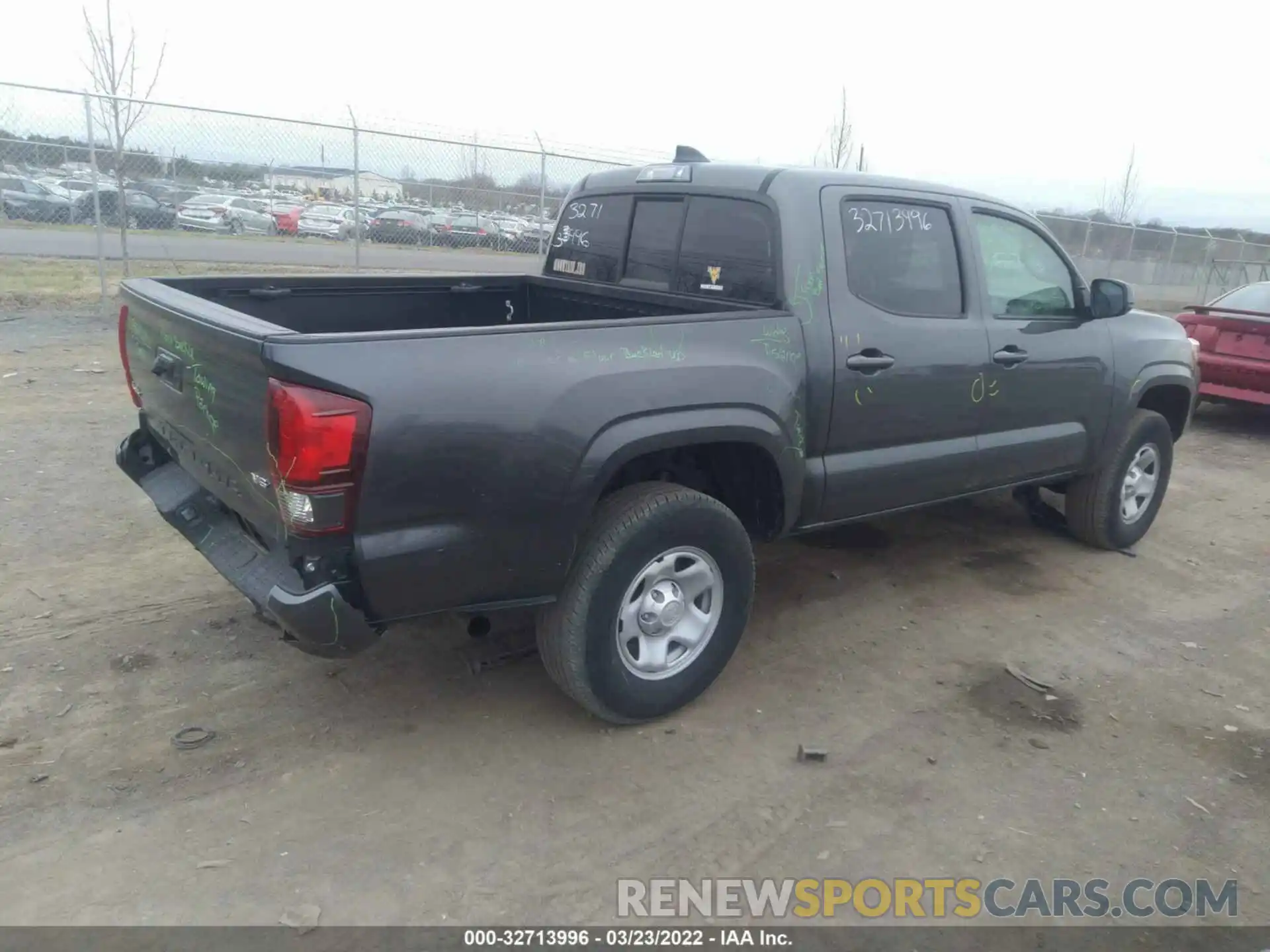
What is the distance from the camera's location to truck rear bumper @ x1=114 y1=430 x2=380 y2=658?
9.16 feet

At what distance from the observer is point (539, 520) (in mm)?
3070

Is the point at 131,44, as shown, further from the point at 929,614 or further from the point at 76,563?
the point at 929,614

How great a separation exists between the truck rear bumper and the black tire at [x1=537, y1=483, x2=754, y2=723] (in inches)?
26.1

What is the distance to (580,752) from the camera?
3.42 m

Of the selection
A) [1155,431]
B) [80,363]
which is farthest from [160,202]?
[1155,431]

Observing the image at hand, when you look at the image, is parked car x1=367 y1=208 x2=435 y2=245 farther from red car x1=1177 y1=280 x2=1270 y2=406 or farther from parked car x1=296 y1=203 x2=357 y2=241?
red car x1=1177 y1=280 x2=1270 y2=406

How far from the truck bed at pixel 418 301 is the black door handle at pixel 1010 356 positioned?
1.39 metres

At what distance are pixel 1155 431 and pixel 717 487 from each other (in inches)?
124

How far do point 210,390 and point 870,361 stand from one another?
247cm

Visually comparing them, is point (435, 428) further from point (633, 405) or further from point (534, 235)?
point (534, 235)

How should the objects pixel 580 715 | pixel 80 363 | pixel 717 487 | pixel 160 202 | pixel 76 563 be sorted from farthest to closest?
→ pixel 160 202
pixel 80 363
pixel 76 563
pixel 717 487
pixel 580 715

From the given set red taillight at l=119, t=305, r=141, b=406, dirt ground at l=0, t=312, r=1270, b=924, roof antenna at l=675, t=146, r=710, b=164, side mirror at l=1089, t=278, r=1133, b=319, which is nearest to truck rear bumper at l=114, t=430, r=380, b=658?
red taillight at l=119, t=305, r=141, b=406

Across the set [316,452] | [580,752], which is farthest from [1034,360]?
[316,452]

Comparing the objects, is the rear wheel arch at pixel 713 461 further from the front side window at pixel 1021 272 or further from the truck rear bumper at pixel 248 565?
the front side window at pixel 1021 272
